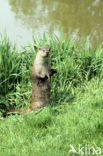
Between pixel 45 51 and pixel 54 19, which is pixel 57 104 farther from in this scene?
pixel 54 19

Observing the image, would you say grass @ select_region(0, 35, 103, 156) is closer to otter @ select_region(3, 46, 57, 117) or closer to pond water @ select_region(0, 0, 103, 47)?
otter @ select_region(3, 46, 57, 117)

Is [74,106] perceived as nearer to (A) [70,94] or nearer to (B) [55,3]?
(A) [70,94]

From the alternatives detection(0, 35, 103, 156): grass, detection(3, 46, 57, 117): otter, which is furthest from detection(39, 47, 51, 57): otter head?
detection(0, 35, 103, 156): grass

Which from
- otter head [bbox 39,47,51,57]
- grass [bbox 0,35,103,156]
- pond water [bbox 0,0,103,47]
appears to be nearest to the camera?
grass [bbox 0,35,103,156]

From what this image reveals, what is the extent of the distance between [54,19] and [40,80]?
20.6ft

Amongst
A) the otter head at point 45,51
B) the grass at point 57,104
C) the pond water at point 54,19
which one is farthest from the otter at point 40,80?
the pond water at point 54,19

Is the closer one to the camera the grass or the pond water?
the grass

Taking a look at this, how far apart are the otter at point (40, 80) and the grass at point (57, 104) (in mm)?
190

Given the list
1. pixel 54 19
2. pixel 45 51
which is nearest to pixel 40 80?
pixel 45 51

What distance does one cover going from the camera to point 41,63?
3676 millimetres

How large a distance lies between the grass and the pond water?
2222mm

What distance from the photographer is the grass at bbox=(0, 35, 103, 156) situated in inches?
110

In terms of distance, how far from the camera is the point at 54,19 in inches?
377

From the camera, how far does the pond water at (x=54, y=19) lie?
772 cm
